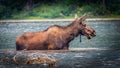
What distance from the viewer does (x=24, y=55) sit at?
906 cm

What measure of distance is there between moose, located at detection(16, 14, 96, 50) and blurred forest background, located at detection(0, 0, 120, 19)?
0.80 meters

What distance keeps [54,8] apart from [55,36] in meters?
1.14

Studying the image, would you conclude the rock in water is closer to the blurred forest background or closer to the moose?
the moose

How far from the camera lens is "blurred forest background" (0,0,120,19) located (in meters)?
10.6

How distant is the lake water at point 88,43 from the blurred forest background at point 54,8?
24cm

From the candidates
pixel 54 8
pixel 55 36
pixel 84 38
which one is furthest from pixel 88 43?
pixel 54 8

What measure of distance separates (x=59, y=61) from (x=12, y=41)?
1850 millimetres

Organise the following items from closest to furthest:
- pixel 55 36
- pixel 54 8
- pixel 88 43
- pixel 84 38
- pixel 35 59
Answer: pixel 35 59
pixel 88 43
pixel 55 36
pixel 84 38
pixel 54 8

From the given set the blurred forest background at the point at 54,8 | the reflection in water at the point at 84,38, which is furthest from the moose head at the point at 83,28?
the blurred forest background at the point at 54,8

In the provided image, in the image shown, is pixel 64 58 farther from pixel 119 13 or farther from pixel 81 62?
pixel 119 13

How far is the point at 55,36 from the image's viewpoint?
9688 millimetres

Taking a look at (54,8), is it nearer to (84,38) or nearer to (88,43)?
(84,38)

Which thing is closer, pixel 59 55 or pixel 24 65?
pixel 24 65

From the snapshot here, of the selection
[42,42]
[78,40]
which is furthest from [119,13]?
[42,42]
